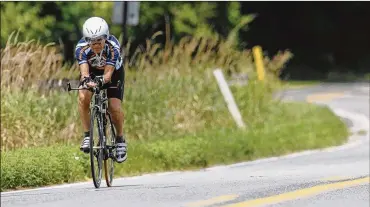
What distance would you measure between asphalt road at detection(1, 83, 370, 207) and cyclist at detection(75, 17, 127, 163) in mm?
663

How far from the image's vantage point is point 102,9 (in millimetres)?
32062

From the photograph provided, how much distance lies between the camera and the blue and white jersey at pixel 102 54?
10523mm

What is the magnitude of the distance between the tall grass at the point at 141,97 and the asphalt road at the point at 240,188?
2271 mm

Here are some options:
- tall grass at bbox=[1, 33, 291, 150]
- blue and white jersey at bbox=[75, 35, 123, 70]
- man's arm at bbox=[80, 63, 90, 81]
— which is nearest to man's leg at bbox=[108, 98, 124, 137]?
blue and white jersey at bbox=[75, 35, 123, 70]

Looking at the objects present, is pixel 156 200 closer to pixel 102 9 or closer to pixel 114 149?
pixel 114 149

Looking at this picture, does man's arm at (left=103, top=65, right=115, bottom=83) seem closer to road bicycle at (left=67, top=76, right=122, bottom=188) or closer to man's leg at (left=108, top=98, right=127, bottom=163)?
road bicycle at (left=67, top=76, right=122, bottom=188)

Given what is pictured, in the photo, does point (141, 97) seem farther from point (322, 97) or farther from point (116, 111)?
point (322, 97)

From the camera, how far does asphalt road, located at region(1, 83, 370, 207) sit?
9.66 meters

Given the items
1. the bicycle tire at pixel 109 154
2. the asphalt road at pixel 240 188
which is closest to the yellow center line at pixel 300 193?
the asphalt road at pixel 240 188

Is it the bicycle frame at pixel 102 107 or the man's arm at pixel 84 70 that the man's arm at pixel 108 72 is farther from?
the bicycle frame at pixel 102 107

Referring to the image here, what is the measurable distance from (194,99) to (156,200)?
353 inches

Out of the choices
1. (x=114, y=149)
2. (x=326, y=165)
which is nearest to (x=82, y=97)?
(x=114, y=149)

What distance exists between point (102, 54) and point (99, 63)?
0.36 feet

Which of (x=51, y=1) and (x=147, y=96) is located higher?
(x=51, y=1)
